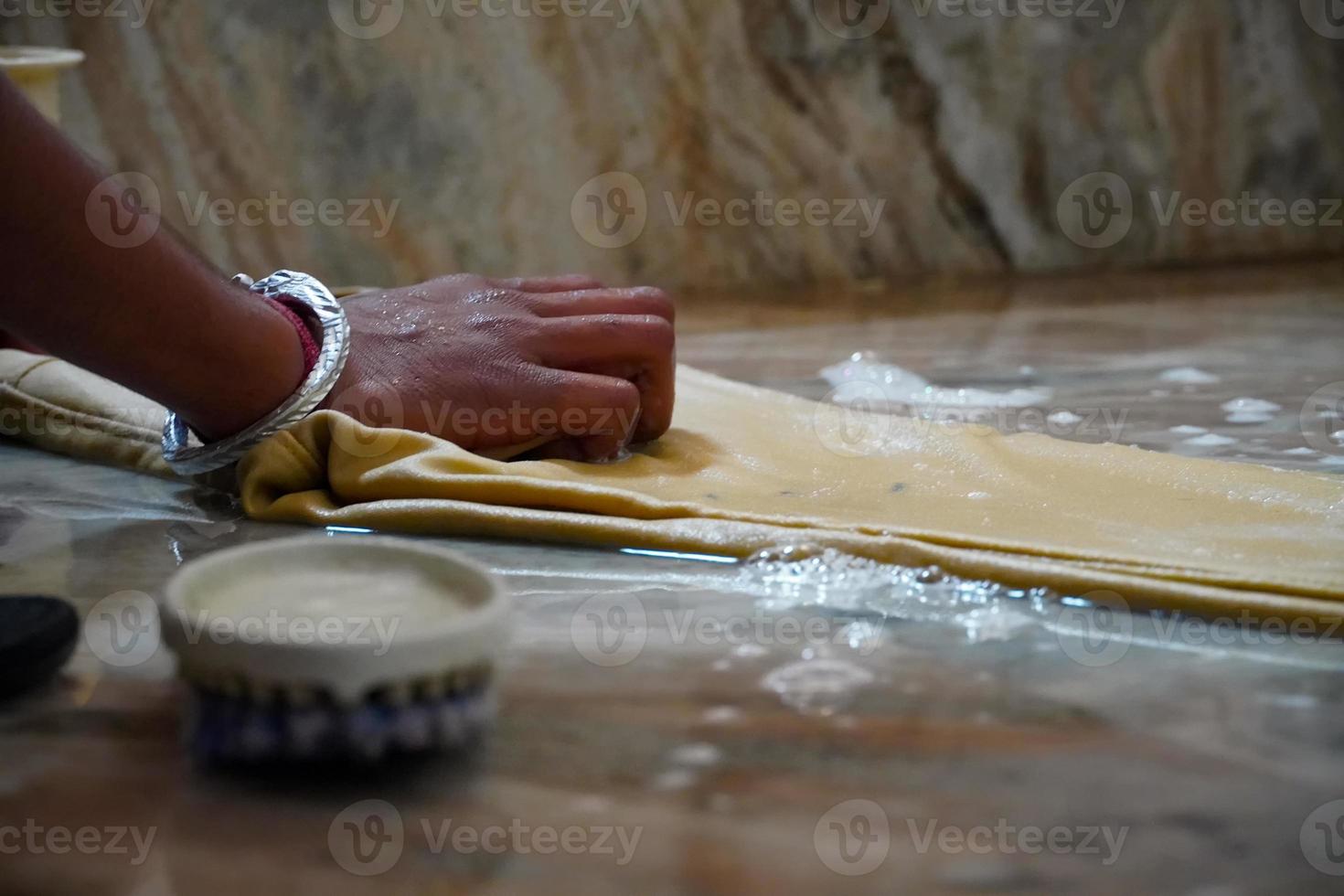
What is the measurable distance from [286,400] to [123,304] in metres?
0.15

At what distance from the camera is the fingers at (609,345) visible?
3.56ft

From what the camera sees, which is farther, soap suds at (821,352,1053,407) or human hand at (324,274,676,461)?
soap suds at (821,352,1053,407)

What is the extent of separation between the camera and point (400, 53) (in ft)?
6.84

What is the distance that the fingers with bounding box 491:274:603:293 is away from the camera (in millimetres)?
1141

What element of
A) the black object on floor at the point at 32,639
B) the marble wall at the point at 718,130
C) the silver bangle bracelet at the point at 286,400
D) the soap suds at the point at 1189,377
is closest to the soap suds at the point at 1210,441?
the soap suds at the point at 1189,377

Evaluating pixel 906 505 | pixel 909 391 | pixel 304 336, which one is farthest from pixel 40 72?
pixel 906 505

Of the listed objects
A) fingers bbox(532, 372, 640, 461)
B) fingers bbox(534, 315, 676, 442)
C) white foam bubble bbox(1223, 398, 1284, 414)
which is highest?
fingers bbox(534, 315, 676, 442)

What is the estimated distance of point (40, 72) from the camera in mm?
1610

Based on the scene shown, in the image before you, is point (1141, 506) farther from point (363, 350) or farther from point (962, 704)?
point (363, 350)

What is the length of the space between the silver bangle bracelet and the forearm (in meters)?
0.01

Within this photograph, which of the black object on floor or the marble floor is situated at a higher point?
the black object on floor

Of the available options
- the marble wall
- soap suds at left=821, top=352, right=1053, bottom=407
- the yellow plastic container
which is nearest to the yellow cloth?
soap suds at left=821, top=352, right=1053, bottom=407

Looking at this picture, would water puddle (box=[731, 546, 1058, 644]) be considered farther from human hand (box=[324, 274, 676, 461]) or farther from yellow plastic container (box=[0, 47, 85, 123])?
yellow plastic container (box=[0, 47, 85, 123])

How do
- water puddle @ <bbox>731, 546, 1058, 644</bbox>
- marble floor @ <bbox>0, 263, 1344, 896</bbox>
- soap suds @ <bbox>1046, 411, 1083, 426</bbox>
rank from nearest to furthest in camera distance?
marble floor @ <bbox>0, 263, 1344, 896</bbox>
water puddle @ <bbox>731, 546, 1058, 644</bbox>
soap suds @ <bbox>1046, 411, 1083, 426</bbox>
